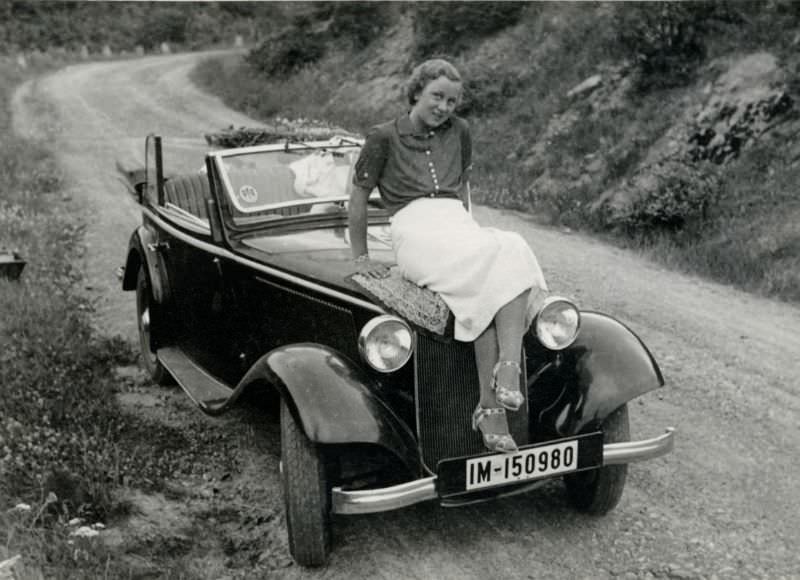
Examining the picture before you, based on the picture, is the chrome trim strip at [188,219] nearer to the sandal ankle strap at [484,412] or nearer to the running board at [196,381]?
the running board at [196,381]

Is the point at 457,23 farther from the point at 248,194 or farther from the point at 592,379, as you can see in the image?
the point at 592,379

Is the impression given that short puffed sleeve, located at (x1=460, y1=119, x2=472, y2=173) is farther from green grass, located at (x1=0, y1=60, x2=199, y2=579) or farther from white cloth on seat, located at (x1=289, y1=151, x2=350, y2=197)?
green grass, located at (x1=0, y1=60, x2=199, y2=579)

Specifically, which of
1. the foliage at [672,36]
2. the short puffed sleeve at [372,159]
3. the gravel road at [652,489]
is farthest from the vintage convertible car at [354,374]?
the foliage at [672,36]

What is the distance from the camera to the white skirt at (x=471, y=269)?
3262mm

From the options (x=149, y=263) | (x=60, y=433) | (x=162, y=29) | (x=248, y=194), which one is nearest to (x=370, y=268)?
(x=248, y=194)

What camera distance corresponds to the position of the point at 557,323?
359cm

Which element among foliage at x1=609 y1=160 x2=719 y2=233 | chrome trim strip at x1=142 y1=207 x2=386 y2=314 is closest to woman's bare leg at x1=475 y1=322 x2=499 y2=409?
chrome trim strip at x1=142 y1=207 x2=386 y2=314

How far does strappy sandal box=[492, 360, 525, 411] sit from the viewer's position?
318 centimetres

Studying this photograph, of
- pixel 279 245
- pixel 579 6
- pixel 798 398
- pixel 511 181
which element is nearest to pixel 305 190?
pixel 279 245

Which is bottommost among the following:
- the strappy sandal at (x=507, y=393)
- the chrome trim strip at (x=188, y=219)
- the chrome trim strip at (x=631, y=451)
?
the chrome trim strip at (x=631, y=451)

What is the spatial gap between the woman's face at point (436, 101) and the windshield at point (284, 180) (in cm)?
101

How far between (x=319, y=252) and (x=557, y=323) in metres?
1.20

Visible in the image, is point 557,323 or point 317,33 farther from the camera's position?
point 317,33

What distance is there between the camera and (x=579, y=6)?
14.3 metres
